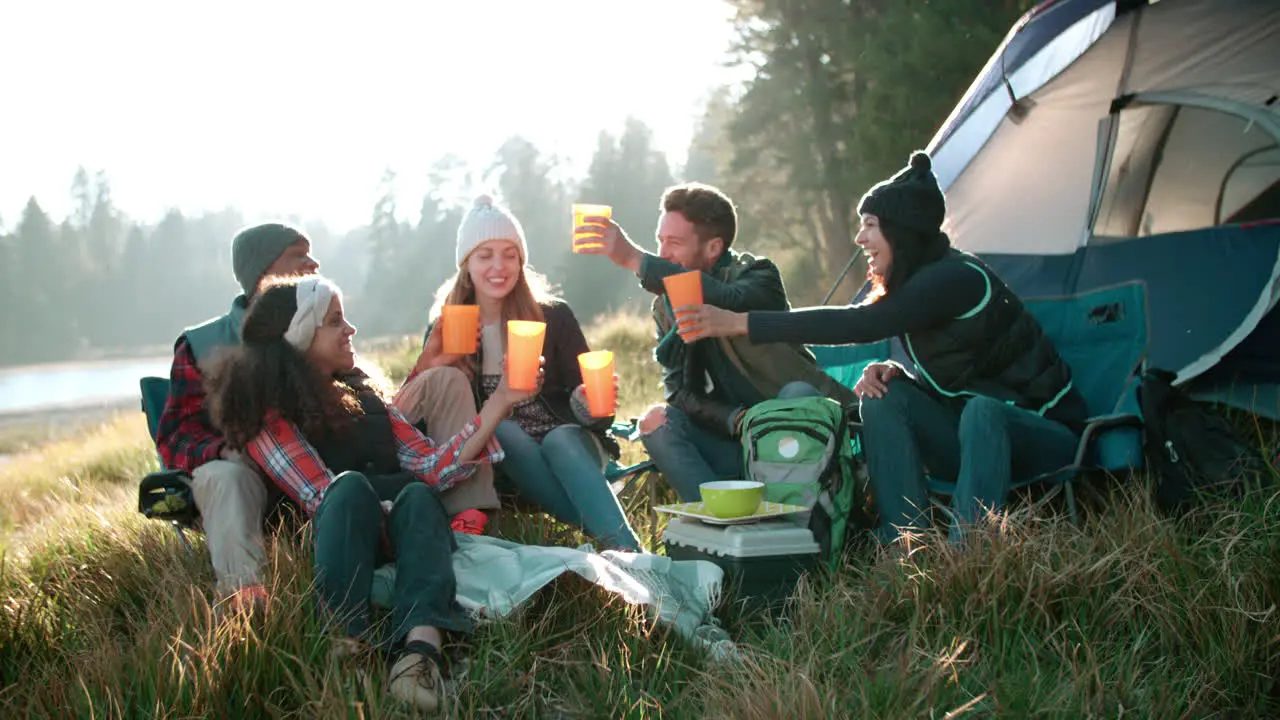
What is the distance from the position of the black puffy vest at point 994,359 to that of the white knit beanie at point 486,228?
4.31 ft

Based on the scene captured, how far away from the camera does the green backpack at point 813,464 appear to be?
9.32 ft

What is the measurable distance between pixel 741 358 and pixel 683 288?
2.32 ft

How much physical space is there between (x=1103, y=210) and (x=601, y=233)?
261cm

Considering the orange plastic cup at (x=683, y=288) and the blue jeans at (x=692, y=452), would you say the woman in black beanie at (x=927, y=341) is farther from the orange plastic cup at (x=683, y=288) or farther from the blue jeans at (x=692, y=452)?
the blue jeans at (x=692, y=452)

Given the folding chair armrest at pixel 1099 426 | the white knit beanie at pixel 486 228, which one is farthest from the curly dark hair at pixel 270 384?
the folding chair armrest at pixel 1099 426

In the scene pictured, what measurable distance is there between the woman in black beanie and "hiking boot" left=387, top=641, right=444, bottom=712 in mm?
1193

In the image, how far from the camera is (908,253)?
3.04 meters

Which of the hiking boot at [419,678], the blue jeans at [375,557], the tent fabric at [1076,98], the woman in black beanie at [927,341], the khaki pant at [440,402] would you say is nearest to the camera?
the hiking boot at [419,678]

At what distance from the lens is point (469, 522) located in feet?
9.53

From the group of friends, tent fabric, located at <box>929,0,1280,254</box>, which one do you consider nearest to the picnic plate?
the group of friends

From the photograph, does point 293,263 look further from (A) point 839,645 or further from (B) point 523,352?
(A) point 839,645

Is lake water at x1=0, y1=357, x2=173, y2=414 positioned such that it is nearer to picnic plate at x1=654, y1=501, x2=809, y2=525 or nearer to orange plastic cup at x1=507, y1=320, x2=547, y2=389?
orange plastic cup at x1=507, y1=320, x2=547, y2=389

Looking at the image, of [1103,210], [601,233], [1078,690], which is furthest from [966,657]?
[1103,210]

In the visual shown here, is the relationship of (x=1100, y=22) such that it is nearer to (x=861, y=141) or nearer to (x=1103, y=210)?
(x=1103, y=210)
